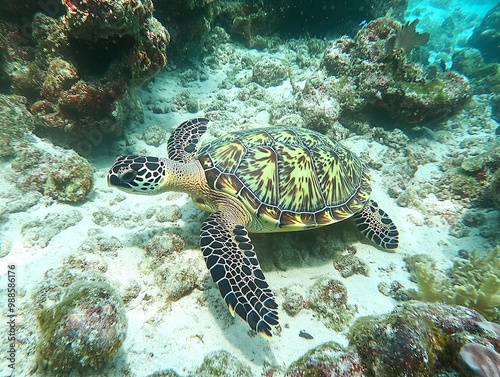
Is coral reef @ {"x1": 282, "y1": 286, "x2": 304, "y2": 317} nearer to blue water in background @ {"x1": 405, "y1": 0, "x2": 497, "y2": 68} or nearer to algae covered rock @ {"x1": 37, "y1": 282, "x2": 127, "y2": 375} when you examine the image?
algae covered rock @ {"x1": 37, "y1": 282, "x2": 127, "y2": 375}

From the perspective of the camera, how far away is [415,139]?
6.41 metres

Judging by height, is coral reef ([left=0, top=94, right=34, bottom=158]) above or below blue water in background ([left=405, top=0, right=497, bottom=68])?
below

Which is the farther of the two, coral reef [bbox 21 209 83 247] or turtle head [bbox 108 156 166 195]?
coral reef [bbox 21 209 83 247]

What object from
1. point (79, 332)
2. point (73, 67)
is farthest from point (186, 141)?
point (79, 332)

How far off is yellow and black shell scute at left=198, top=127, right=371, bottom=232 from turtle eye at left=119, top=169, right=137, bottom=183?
0.92 metres

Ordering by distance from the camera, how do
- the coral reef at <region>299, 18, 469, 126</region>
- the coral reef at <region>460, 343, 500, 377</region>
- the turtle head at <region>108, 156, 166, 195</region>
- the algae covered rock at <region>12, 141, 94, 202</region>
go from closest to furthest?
the coral reef at <region>460, 343, 500, 377</region> < the turtle head at <region>108, 156, 166, 195</region> < the algae covered rock at <region>12, 141, 94, 202</region> < the coral reef at <region>299, 18, 469, 126</region>

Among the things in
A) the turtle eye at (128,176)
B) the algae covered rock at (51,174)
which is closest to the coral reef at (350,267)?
the turtle eye at (128,176)

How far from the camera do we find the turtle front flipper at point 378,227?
153 inches

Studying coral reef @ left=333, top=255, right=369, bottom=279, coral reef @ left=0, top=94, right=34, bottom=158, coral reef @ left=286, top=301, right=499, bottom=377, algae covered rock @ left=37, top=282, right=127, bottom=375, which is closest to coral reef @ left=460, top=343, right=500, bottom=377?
coral reef @ left=286, top=301, right=499, bottom=377

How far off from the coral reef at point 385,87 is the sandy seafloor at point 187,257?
2.27 ft

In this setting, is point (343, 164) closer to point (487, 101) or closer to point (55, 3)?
point (55, 3)

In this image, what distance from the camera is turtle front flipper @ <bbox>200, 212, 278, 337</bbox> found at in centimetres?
245

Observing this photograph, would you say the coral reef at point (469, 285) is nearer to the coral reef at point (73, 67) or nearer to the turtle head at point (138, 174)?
the turtle head at point (138, 174)

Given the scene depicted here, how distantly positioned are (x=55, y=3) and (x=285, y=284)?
17.6 ft
